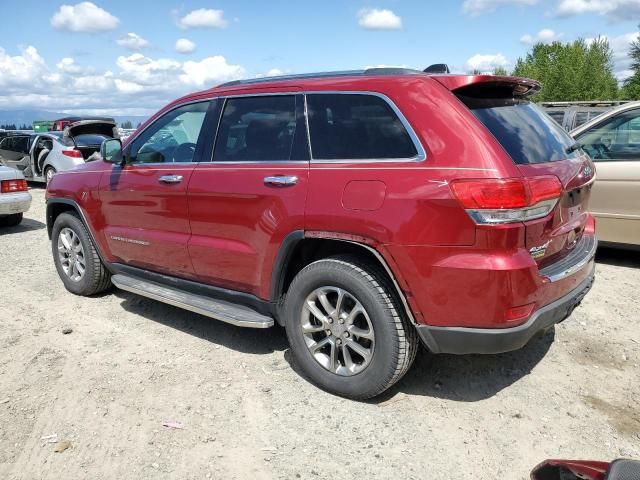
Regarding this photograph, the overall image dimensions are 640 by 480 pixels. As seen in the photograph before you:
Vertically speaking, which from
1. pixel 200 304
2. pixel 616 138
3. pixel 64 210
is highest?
pixel 616 138

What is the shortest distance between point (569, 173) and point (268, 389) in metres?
2.21

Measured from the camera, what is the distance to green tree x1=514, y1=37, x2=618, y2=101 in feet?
210

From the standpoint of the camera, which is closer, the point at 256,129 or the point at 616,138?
the point at 256,129

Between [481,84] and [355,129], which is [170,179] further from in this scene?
[481,84]

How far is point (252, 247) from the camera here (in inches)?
145

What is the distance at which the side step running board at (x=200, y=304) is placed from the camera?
370cm

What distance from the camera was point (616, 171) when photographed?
588 cm

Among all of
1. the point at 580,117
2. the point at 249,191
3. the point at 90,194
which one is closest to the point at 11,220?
the point at 90,194

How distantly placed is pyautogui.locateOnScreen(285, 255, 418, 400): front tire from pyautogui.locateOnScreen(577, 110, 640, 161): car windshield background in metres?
4.06

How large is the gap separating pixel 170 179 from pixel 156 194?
0.22 meters

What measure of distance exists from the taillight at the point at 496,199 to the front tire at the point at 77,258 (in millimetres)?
3643

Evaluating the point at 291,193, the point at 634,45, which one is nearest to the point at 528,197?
the point at 291,193

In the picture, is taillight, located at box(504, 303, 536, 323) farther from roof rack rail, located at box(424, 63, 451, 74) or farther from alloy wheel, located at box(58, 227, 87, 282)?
alloy wheel, located at box(58, 227, 87, 282)

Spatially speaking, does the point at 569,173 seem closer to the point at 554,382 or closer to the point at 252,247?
the point at 554,382
